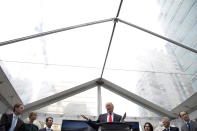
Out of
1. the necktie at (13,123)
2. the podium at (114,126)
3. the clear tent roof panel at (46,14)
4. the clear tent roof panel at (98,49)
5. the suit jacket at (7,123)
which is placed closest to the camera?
the podium at (114,126)

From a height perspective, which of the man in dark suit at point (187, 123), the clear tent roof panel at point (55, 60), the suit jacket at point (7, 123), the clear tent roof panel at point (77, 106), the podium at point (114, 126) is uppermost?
the clear tent roof panel at point (55, 60)

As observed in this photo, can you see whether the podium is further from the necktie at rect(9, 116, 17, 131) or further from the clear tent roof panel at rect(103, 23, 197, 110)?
the clear tent roof panel at rect(103, 23, 197, 110)

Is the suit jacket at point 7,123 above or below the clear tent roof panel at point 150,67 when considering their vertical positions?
below

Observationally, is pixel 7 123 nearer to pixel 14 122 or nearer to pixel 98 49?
pixel 14 122

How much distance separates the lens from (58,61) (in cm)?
631

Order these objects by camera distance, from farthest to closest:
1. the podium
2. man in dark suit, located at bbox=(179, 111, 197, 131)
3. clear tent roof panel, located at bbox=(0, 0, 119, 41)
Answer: man in dark suit, located at bbox=(179, 111, 197, 131) → clear tent roof panel, located at bbox=(0, 0, 119, 41) → the podium

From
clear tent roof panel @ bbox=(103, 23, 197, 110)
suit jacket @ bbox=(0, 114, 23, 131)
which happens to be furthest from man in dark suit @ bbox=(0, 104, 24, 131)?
clear tent roof panel @ bbox=(103, 23, 197, 110)

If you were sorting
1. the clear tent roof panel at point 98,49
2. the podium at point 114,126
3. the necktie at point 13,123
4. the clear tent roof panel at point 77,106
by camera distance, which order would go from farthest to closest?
the clear tent roof panel at point 77,106, the clear tent roof panel at point 98,49, the necktie at point 13,123, the podium at point 114,126

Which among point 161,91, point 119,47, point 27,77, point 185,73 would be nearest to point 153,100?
point 161,91

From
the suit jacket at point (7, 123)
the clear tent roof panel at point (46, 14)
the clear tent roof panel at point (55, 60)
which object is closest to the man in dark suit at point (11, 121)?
the suit jacket at point (7, 123)

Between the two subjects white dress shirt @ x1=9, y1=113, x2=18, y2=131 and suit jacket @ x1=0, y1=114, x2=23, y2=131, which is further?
Answer: white dress shirt @ x1=9, y1=113, x2=18, y2=131

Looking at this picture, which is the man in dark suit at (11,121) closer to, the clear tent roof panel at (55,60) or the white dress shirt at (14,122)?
the white dress shirt at (14,122)

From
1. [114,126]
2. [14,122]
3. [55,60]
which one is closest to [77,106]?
[55,60]

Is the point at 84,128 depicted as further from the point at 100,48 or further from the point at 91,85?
the point at 91,85
